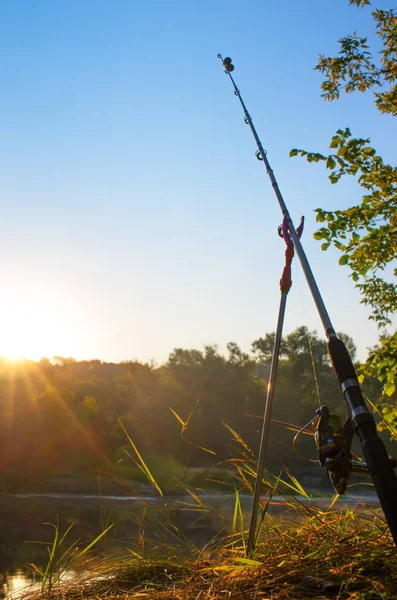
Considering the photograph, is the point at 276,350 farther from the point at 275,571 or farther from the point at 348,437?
the point at 275,571

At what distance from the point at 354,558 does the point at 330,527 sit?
33 centimetres

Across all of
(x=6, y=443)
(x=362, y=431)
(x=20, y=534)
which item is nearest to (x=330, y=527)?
(x=362, y=431)

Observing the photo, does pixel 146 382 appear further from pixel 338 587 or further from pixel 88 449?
pixel 338 587

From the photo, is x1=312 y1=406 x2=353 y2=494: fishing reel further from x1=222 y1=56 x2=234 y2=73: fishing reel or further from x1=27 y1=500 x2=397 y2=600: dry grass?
x1=222 y1=56 x2=234 y2=73: fishing reel

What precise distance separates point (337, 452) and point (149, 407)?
37785 millimetres

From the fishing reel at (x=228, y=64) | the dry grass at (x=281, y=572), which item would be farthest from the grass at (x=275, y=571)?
the fishing reel at (x=228, y=64)

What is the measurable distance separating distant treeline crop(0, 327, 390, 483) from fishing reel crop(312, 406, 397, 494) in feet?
68.8

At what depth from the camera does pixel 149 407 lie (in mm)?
38531

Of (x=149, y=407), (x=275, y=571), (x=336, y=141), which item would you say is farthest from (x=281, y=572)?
(x=149, y=407)

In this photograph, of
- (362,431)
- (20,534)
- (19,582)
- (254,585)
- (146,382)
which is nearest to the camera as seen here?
(362,431)

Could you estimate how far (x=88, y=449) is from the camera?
3250cm

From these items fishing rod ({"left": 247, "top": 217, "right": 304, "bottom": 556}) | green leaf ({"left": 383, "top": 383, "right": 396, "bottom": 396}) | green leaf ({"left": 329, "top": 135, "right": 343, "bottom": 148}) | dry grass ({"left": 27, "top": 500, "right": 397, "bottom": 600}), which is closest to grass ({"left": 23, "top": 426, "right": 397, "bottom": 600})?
dry grass ({"left": 27, "top": 500, "right": 397, "bottom": 600})

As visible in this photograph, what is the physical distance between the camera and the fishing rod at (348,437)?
136 cm

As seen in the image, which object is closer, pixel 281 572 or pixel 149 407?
pixel 281 572
